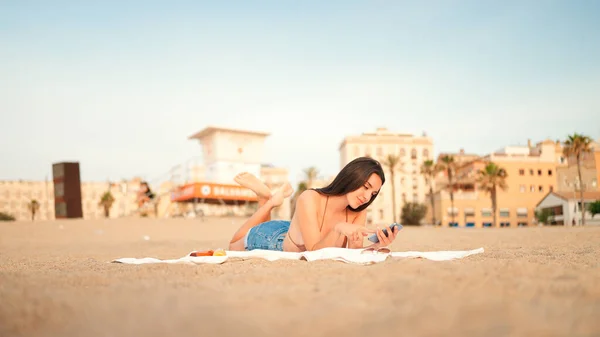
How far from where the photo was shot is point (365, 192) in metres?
4.63

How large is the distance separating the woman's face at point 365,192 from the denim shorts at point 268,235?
3.74 feet

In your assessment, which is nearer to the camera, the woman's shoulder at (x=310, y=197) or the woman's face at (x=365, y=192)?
the woman's face at (x=365, y=192)

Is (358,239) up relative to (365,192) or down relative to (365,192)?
down

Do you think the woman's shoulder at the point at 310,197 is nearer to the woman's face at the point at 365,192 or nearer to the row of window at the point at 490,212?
the woman's face at the point at 365,192

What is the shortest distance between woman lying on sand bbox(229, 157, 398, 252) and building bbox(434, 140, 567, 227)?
56.6m

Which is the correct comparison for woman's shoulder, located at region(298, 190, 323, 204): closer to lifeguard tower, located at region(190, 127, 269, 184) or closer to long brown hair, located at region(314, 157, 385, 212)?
long brown hair, located at region(314, 157, 385, 212)

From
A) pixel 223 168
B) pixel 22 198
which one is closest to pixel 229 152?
pixel 223 168

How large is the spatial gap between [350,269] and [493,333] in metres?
1.68

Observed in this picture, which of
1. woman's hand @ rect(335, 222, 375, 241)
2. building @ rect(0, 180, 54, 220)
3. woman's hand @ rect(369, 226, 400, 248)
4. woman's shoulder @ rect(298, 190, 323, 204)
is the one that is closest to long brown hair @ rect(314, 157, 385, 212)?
woman's shoulder @ rect(298, 190, 323, 204)

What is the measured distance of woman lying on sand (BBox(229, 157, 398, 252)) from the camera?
15.1 feet

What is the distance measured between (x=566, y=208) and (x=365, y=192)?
53543 mm

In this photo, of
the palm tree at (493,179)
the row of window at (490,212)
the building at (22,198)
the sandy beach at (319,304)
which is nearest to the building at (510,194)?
the row of window at (490,212)

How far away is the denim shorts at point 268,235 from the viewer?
18.3 ft

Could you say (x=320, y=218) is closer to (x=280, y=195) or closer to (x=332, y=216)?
(x=332, y=216)
